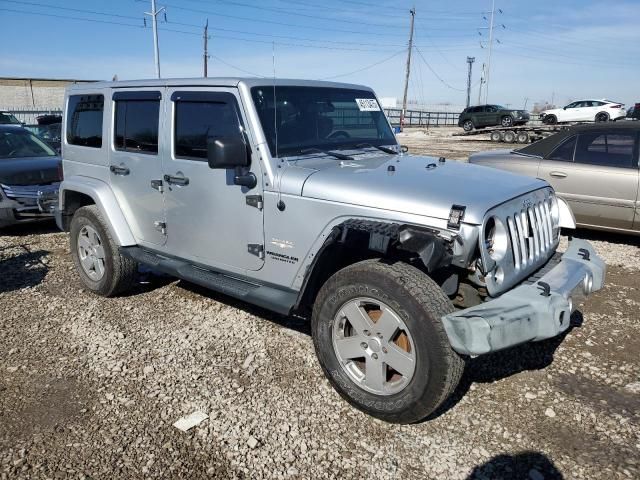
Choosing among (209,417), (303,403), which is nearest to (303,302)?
(303,403)

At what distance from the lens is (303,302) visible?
11.7ft

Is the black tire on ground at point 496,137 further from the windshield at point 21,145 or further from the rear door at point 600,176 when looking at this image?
the windshield at point 21,145

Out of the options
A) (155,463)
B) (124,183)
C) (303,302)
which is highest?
(124,183)

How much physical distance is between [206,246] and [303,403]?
148 centimetres

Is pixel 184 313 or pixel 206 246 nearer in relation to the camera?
pixel 206 246

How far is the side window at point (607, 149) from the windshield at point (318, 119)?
361cm

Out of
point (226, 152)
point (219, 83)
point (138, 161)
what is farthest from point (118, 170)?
point (226, 152)

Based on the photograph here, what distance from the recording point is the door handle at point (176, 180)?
13.7ft

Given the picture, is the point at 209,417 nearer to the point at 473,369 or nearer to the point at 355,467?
the point at 355,467

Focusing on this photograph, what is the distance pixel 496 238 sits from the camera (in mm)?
3098

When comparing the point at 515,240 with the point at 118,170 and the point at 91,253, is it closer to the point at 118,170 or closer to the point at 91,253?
the point at 118,170

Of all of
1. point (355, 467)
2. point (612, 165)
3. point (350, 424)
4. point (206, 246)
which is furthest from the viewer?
point (612, 165)

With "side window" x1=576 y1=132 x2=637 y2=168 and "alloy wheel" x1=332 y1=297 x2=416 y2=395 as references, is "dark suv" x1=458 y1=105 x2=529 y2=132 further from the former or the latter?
"alloy wheel" x1=332 y1=297 x2=416 y2=395

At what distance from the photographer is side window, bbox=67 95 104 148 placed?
5047 mm
